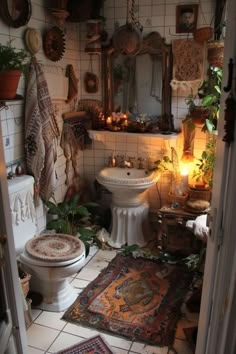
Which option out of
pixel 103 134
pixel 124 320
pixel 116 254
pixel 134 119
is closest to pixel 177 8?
pixel 134 119

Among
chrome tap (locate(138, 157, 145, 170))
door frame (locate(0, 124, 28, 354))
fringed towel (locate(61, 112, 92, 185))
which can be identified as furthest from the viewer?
chrome tap (locate(138, 157, 145, 170))

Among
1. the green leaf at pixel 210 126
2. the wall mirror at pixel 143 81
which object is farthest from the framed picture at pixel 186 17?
the green leaf at pixel 210 126

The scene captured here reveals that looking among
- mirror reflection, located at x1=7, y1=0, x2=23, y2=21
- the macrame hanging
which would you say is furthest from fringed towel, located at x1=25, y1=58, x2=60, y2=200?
the macrame hanging

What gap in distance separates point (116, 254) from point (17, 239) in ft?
3.41

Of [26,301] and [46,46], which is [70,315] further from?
[46,46]

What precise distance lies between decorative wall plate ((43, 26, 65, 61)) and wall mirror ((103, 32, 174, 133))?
471mm

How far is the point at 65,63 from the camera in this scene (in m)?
2.93

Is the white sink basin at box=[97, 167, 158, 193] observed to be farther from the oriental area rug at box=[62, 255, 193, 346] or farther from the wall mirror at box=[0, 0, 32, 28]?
the wall mirror at box=[0, 0, 32, 28]

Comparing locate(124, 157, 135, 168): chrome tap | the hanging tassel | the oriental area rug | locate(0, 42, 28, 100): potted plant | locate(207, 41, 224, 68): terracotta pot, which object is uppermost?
locate(207, 41, 224, 68): terracotta pot

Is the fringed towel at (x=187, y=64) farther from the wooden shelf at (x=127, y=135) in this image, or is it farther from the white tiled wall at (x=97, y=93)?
the wooden shelf at (x=127, y=135)

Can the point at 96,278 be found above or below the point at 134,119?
below

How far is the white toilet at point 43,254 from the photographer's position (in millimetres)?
2127

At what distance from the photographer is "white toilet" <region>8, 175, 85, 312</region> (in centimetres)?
213

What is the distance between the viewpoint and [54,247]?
2260mm
